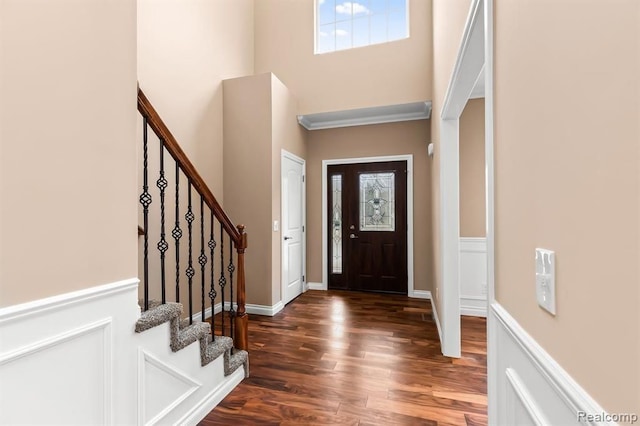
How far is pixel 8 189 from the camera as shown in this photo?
3.28ft

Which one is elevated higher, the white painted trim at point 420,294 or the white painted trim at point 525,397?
the white painted trim at point 525,397

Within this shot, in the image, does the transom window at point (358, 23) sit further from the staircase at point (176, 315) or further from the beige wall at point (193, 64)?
the staircase at point (176, 315)

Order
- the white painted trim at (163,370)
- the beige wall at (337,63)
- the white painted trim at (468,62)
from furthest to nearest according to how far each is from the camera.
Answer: the beige wall at (337,63), the white painted trim at (163,370), the white painted trim at (468,62)

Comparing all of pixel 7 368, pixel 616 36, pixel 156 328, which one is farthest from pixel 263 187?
pixel 616 36

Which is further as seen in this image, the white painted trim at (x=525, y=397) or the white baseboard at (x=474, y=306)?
the white baseboard at (x=474, y=306)

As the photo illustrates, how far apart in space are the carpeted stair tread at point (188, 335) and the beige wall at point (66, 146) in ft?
0.90

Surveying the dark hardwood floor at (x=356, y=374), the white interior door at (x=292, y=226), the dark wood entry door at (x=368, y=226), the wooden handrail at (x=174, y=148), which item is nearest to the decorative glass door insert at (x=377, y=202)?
the dark wood entry door at (x=368, y=226)

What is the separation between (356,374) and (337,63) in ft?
12.9

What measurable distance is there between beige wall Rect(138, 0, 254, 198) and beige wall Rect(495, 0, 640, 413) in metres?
3.04

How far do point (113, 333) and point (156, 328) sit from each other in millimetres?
248

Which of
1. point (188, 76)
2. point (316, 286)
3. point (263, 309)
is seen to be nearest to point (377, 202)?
point (316, 286)

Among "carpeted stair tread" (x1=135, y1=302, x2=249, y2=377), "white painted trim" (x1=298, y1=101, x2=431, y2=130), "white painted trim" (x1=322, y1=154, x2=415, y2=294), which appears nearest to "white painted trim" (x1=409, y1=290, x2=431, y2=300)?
"white painted trim" (x1=322, y1=154, x2=415, y2=294)

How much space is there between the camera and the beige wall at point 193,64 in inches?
115

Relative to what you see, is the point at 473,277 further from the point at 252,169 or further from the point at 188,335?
the point at 188,335
